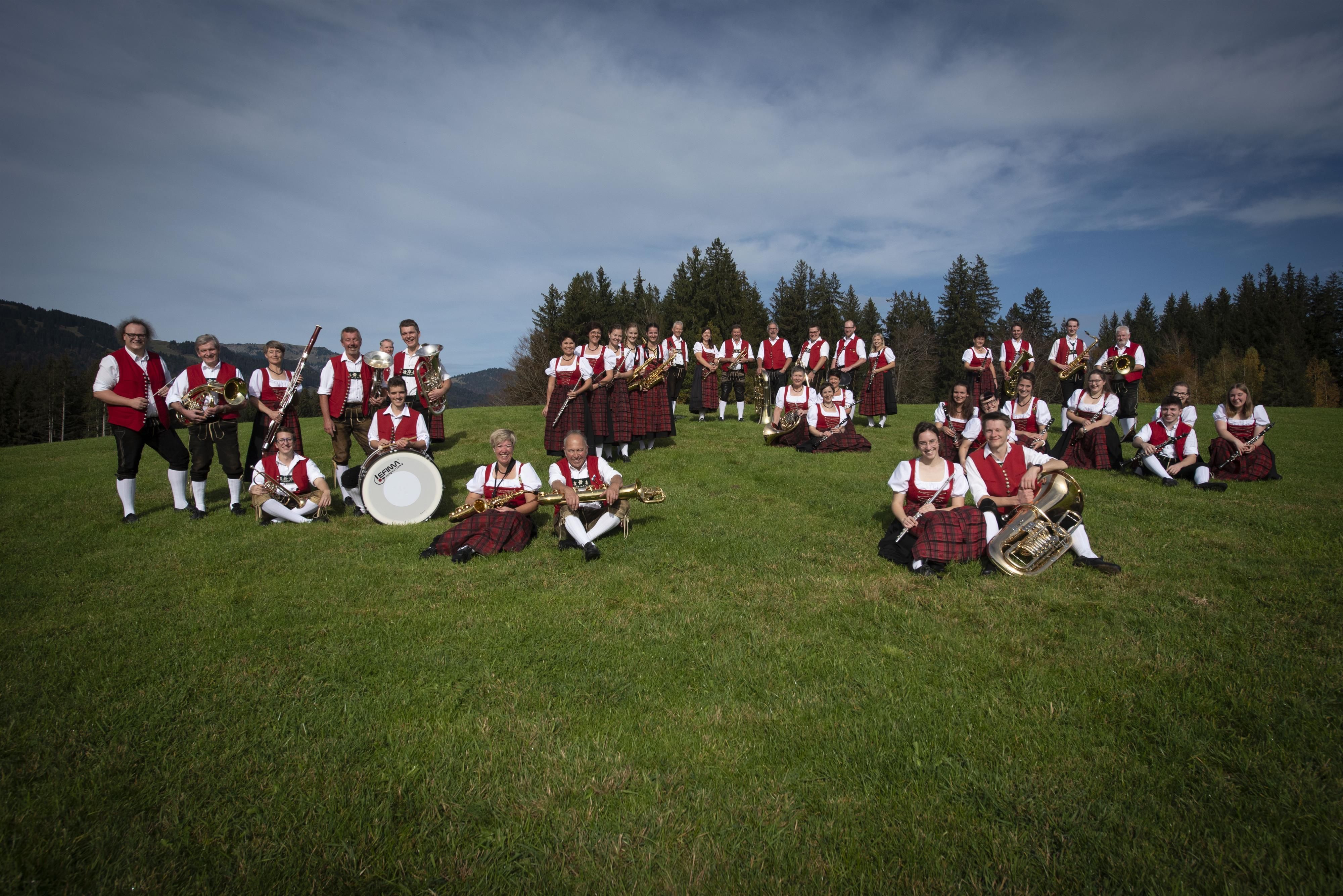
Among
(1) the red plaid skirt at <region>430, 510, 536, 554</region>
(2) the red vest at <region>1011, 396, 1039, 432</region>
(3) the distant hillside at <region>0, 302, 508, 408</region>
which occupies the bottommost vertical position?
(1) the red plaid skirt at <region>430, 510, 536, 554</region>

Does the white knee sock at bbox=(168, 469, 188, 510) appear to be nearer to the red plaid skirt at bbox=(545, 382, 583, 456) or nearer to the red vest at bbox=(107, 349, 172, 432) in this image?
the red vest at bbox=(107, 349, 172, 432)

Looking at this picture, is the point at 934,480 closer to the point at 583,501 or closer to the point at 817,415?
the point at 583,501

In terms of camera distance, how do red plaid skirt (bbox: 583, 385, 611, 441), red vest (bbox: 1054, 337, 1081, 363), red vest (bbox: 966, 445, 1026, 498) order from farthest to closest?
red vest (bbox: 1054, 337, 1081, 363)
red plaid skirt (bbox: 583, 385, 611, 441)
red vest (bbox: 966, 445, 1026, 498)

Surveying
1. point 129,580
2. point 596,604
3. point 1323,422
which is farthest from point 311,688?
point 1323,422

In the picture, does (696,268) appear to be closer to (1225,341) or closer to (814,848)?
(814,848)

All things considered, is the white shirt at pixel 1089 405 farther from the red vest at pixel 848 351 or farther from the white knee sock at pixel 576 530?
the white knee sock at pixel 576 530

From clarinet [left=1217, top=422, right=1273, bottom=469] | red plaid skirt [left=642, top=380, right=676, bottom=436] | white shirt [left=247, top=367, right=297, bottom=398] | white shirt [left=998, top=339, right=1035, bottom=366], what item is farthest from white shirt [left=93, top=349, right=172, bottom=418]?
white shirt [left=998, top=339, right=1035, bottom=366]

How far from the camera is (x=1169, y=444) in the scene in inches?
334

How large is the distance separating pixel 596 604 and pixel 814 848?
2.39m

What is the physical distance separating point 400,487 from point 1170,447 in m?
9.66

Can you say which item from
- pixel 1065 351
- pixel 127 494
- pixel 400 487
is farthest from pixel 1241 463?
pixel 127 494

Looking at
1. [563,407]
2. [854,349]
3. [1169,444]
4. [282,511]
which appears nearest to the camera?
[282,511]

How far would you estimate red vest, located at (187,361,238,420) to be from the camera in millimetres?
6949

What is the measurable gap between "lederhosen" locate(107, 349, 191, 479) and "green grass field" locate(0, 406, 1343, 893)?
1.45 meters
